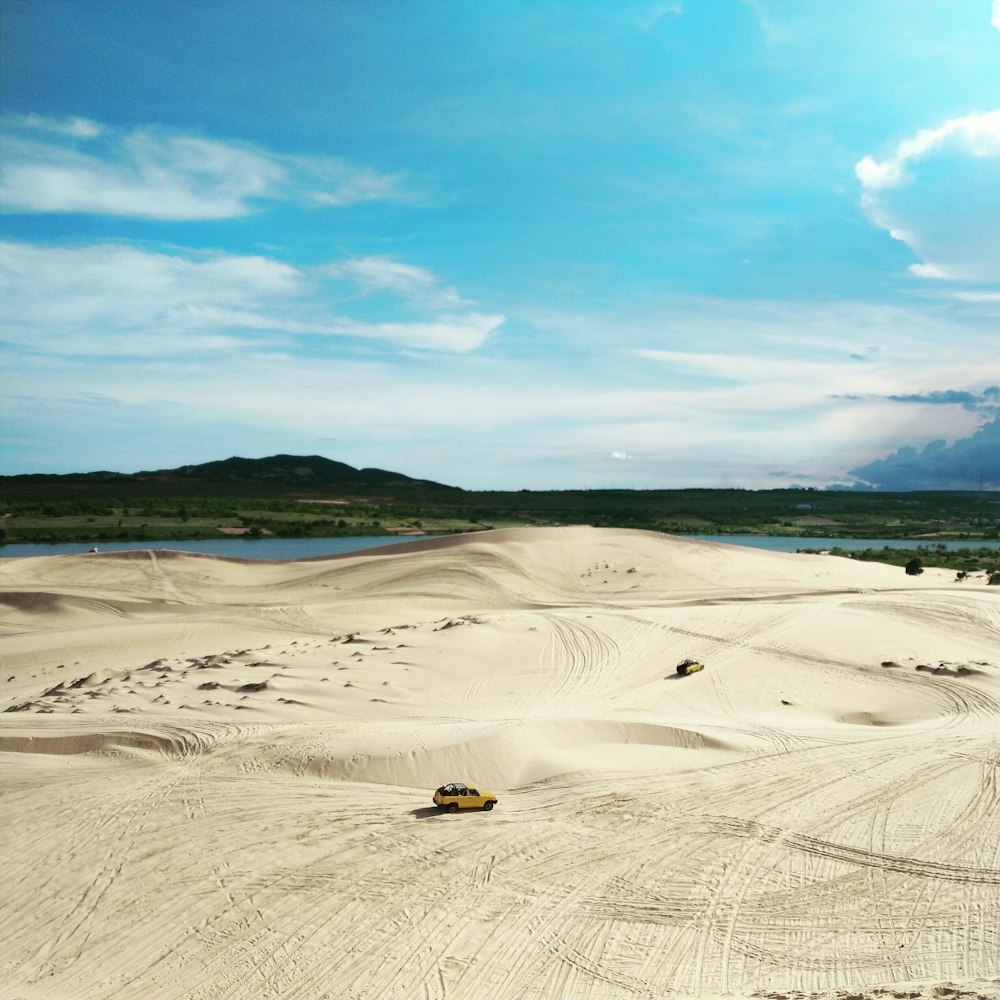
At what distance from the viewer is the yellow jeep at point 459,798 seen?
1538 cm

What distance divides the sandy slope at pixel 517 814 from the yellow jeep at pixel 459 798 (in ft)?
1.10

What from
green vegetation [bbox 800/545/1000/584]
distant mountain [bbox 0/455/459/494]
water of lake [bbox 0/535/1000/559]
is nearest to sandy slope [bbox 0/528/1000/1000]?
green vegetation [bbox 800/545/1000/584]

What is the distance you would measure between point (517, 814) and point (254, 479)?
159926 mm

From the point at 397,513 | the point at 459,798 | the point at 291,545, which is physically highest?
the point at 397,513

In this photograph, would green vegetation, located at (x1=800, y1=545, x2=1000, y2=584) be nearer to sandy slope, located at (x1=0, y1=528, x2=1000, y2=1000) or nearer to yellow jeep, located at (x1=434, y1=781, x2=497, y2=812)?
sandy slope, located at (x1=0, y1=528, x2=1000, y2=1000)

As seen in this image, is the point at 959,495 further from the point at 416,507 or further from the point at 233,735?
the point at 233,735

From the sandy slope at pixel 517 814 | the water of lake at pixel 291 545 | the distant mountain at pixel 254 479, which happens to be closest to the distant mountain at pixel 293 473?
the distant mountain at pixel 254 479

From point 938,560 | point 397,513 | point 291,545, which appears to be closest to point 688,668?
point 938,560

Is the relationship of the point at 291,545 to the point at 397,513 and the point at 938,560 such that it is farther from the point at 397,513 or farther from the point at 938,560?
the point at 938,560

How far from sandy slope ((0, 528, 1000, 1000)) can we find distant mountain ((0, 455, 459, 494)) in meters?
104

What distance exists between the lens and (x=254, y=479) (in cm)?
16688

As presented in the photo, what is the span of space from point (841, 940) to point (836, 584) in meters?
35.6

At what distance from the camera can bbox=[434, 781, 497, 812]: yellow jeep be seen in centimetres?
1538

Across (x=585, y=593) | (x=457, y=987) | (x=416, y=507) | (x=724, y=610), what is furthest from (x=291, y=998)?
(x=416, y=507)
